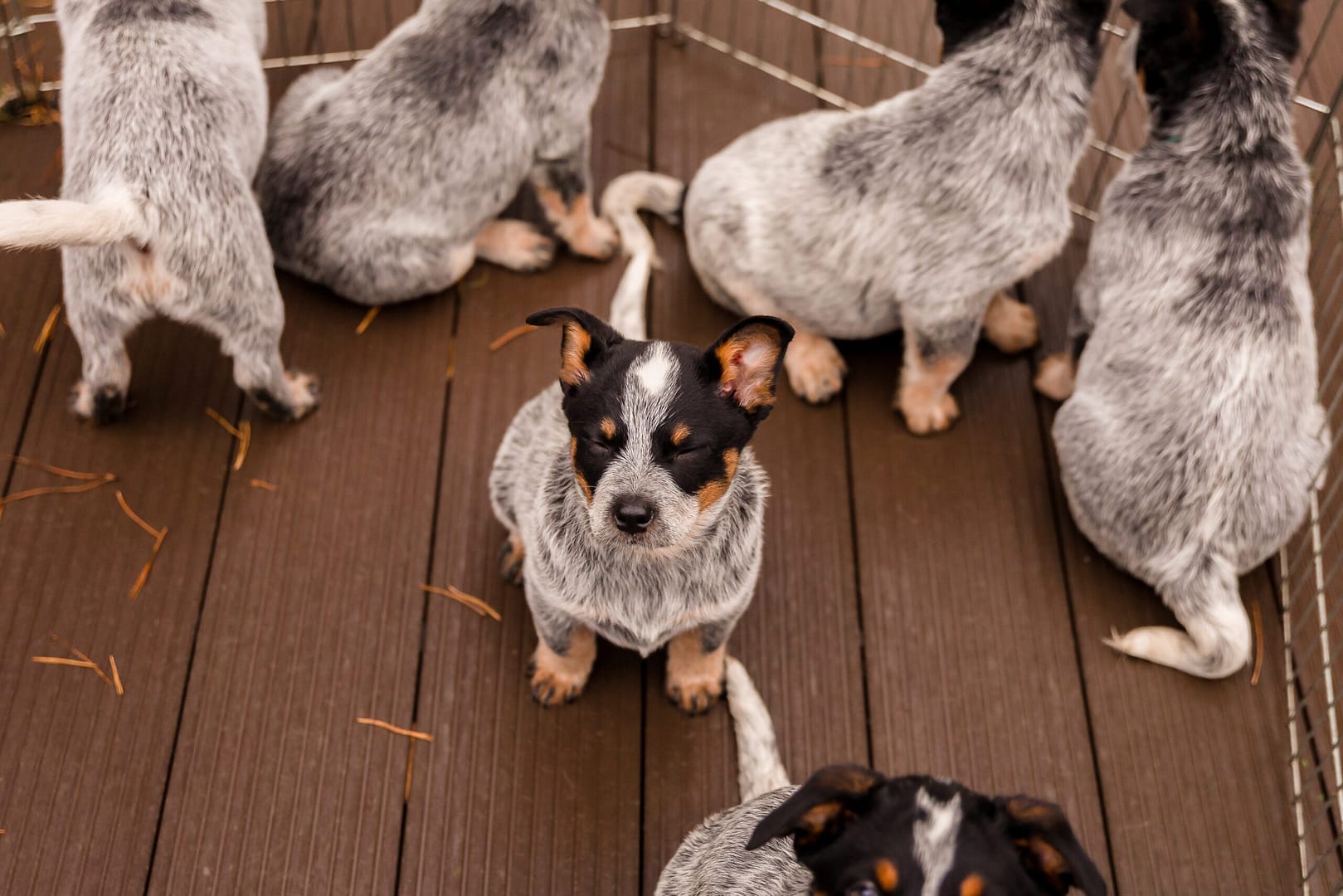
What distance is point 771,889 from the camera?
2.39 meters

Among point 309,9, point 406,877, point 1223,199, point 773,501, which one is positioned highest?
point 1223,199

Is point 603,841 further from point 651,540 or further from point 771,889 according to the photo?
point 651,540

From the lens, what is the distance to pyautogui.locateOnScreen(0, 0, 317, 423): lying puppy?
3029 millimetres

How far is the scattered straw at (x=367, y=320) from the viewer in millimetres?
3859

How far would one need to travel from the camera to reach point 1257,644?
3354 mm

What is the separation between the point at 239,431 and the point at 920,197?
208cm

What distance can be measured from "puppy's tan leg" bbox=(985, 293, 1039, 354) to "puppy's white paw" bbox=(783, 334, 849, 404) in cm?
51

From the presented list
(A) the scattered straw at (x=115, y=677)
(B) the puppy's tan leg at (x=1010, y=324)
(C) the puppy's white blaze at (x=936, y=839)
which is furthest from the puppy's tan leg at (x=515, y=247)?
(C) the puppy's white blaze at (x=936, y=839)

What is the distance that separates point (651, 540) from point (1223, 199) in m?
1.86

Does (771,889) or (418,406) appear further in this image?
(418,406)

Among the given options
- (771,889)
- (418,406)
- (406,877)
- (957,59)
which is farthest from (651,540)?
(957,59)

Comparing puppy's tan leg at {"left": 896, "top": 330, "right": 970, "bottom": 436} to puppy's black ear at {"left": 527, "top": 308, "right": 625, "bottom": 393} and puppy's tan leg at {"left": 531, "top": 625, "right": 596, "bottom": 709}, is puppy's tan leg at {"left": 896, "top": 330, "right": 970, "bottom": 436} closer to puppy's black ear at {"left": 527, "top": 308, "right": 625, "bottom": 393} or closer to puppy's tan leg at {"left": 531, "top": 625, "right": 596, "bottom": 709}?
puppy's tan leg at {"left": 531, "top": 625, "right": 596, "bottom": 709}

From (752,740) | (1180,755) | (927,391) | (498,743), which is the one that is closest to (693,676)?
(752,740)

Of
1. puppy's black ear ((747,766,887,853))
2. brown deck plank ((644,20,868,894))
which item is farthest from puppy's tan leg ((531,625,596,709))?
puppy's black ear ((747,766,887,853))
